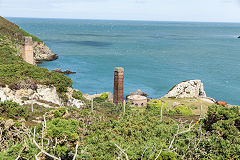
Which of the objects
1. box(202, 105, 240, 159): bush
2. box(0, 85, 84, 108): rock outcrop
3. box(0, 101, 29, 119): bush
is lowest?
box(0, 85, 84, 108): rock outcrop

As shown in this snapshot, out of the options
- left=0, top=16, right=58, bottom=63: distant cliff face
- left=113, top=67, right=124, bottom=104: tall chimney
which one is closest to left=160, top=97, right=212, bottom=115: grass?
left=113, top=67, right=124, bottom=104: tall chimney

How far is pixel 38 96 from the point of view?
23766 mm

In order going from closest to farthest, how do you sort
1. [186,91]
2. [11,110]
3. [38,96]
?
[11,110]
[38,96]
[186,91]

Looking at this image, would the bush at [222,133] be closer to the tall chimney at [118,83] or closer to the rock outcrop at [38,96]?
the rock outcrop at [38,96]

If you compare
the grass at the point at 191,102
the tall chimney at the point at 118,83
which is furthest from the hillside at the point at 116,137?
the grass at the point at 191,102

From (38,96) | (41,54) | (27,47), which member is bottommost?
(41,54)

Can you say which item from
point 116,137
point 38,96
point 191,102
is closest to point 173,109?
point 191,102

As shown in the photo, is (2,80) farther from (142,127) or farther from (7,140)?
(142,127)

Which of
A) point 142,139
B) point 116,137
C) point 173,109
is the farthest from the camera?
point 173,109

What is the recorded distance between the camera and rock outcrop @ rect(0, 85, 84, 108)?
2169 cm

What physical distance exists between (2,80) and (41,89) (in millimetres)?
Answer: 3403

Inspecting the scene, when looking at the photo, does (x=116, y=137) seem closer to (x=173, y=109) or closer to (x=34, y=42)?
(x=173, y=109)

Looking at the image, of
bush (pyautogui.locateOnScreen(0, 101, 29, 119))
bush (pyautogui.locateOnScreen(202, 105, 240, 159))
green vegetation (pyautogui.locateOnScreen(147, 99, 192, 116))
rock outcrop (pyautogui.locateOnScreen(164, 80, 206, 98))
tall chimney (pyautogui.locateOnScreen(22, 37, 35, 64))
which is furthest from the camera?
rock outcrop (pyautogui.locateOnScreen(164, 80, 206, 98))

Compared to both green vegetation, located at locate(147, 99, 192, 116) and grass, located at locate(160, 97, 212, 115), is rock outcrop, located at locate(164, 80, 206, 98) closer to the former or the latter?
grass, located at locate(160, 97, 212, 115)
